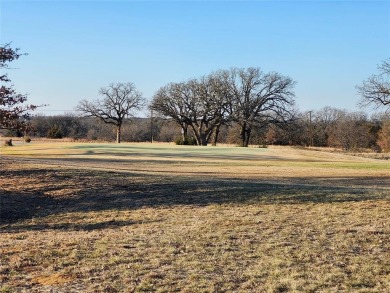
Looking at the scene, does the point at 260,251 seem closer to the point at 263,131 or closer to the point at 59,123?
the point at 263,131

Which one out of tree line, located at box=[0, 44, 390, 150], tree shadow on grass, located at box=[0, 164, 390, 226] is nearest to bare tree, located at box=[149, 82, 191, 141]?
tree line, located at box=[0, 44, 390, 150]

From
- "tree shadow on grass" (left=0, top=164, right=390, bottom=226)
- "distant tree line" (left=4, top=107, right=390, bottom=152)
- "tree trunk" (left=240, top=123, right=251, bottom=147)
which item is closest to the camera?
"tree shadow on grass" (left=0, top=164, right=390, bottom=226)

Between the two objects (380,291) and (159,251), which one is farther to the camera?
(159,251)

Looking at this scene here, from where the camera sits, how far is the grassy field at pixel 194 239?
4906mm

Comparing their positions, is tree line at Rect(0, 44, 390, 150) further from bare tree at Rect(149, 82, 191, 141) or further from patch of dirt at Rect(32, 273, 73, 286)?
patch of dirt at Rect(32, 273, 73, 286)

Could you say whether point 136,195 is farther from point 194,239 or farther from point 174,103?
point 174,103

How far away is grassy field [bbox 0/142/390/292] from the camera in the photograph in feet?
16.1

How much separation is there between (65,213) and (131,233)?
3.08 metres

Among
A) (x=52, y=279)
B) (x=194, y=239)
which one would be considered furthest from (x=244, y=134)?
(x=52, y=279)

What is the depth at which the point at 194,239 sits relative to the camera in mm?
6848

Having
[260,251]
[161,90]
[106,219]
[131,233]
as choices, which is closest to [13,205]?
[106,219]

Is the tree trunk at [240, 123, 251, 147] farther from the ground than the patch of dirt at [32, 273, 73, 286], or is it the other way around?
the tree trunk at [240, 123, 251, 147]

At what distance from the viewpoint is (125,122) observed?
8050 centimetres

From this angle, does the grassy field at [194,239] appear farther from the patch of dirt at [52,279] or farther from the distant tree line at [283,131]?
the distant tree line at [283,131]
